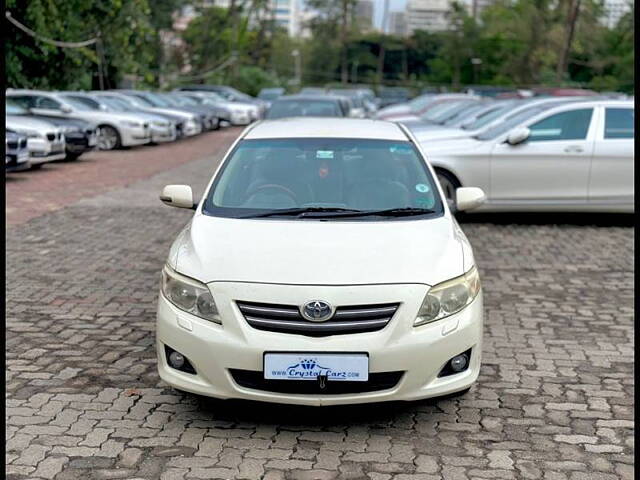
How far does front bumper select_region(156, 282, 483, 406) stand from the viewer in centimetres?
459

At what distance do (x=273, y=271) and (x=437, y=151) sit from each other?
757 cm

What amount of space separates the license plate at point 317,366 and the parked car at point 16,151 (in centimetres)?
1215

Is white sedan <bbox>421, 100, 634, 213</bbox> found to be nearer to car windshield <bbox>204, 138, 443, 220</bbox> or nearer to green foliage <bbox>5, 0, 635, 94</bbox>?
green foliage <bbox>5, 0, 635, 94</bbox>

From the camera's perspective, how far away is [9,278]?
8.48 metres

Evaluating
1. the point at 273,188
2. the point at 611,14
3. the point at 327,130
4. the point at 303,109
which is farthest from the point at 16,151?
the point at 611,14

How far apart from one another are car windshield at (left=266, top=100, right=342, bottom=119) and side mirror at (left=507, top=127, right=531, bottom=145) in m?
5.74

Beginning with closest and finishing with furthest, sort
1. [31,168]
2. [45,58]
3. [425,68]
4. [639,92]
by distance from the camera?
[639,92] < [31,168] < [45,58] < [425,68]

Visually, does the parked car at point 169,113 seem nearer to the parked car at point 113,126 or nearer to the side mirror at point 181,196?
the parked car at point 113,126

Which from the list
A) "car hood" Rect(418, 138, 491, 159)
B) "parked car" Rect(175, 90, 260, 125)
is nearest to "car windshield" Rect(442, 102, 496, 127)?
"car hood" Rect(418, 138, 491, 159)

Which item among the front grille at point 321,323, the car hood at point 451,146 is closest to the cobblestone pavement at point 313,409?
the front grille at point 321,323

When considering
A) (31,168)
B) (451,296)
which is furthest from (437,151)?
(31,168)

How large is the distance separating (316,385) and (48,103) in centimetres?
1849

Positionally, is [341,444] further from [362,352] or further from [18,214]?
[18,214]

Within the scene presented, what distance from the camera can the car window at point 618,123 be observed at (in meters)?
12.0
